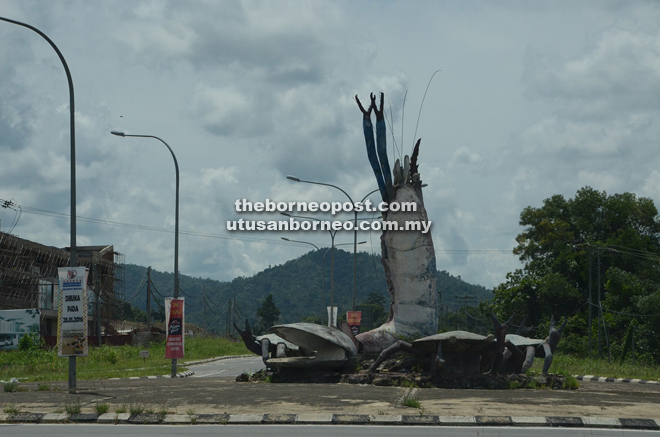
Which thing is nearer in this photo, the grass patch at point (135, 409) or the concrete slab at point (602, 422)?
the concrete slab at point (602, 422)

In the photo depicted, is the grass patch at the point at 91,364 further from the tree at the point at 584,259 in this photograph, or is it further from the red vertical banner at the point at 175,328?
the tree at the point at 584,259

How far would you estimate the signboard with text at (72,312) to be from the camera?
17812mm

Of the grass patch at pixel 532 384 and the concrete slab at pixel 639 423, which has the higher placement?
the concrete slab at pixel 639 423

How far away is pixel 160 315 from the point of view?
10050 centimetres

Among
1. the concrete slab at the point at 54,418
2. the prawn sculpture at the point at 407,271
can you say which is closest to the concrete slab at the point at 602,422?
the concrete slab at the point at 54,418

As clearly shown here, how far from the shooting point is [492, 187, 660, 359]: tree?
50.8 m

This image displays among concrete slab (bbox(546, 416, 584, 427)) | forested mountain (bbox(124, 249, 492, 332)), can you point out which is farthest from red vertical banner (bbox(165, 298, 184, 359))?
forested mountain (bbox(124, 249, 492, 332))

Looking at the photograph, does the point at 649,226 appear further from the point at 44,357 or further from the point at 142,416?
the point at 142,416

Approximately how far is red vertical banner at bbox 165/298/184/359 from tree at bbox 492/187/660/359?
31.5 metres

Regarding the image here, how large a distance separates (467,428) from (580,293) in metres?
47.6

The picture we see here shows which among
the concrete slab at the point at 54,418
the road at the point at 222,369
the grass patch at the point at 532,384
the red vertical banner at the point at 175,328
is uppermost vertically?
the red vertical banner at the point at 175,328

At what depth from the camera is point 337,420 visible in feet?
41.6

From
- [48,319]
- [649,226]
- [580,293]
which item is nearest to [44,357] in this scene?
[48,319]

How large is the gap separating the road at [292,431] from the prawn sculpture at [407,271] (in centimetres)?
1124
